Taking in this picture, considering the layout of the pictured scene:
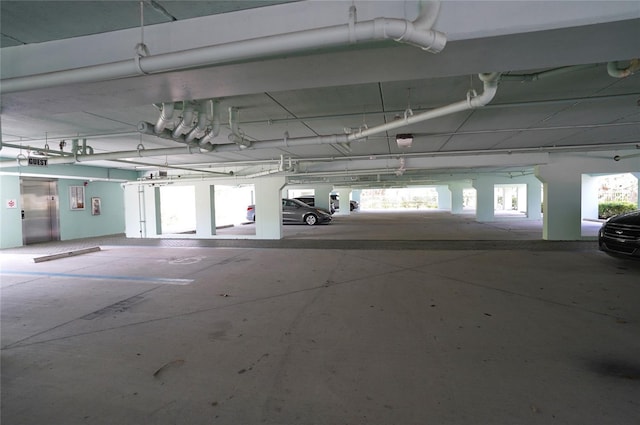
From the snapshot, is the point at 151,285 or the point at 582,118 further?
the point at 582,118

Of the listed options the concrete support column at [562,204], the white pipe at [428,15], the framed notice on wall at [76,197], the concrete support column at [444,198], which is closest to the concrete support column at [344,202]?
the concrete support column at [444,198]

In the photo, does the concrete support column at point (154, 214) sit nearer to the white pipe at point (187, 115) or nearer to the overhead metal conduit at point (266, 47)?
the white pipe at point (187, 115)

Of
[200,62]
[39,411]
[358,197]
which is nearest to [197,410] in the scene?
[39,411]

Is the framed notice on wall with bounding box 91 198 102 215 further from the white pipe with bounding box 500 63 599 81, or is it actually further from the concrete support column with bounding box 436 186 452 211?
Answer: the concrete support column with bounding box 436 186 452 211

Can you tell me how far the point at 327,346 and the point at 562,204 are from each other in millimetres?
10554

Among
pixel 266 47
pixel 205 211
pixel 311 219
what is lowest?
pixel 311 219

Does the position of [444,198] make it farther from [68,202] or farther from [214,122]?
[214,122]

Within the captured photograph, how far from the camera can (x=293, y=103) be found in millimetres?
4859

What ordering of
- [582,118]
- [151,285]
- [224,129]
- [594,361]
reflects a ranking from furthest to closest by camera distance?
[224,129]
[582,118]
[151,285]
[594,361]

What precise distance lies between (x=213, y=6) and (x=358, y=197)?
126 ft

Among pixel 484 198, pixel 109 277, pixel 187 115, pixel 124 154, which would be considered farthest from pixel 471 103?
pixel 484 198

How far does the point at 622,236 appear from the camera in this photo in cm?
618

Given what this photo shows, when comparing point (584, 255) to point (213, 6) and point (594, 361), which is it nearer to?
point (594, 361)

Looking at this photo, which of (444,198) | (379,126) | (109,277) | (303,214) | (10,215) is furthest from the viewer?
(444,198)
